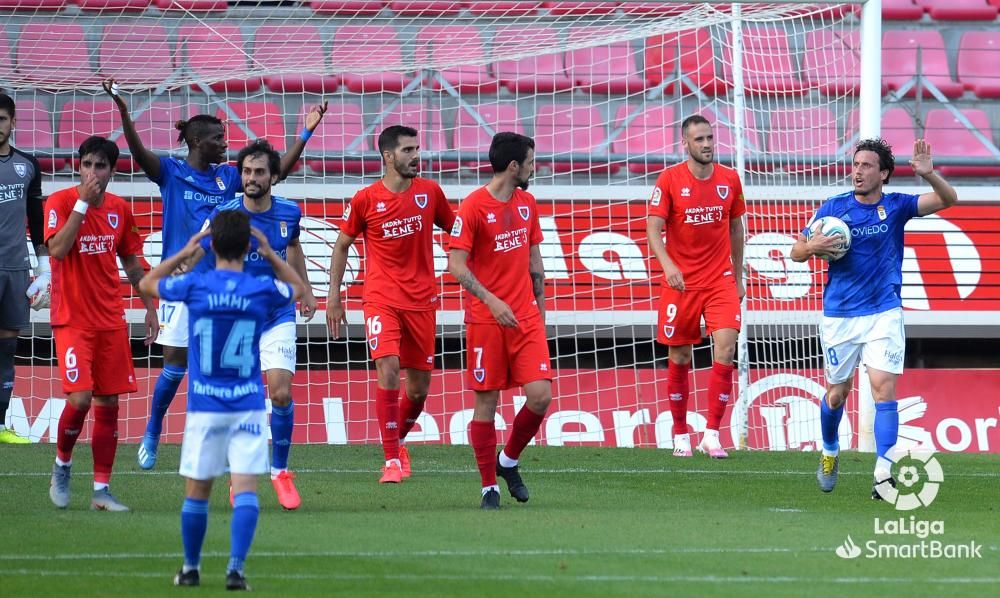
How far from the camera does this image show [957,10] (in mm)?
19828

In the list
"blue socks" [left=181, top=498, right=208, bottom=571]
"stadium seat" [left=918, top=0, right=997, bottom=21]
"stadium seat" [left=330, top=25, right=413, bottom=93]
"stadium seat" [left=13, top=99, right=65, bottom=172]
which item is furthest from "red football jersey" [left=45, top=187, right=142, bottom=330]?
"stadium seat" [left=918, top=0, right=997, bottom=21]

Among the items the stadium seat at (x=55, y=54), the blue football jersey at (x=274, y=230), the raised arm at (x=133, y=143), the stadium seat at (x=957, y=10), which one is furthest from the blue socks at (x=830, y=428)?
the stadium seat at (x=957, y=10)

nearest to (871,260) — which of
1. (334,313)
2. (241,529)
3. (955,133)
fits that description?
(334,313)

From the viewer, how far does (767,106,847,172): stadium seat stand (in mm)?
15195

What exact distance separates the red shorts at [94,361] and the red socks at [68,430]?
0.14 meters

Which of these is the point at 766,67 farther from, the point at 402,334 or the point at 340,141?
the point at 402,334

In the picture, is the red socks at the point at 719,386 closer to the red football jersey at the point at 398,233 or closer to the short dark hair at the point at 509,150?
the red football jersey at the point at 398,233

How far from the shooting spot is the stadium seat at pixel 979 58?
1914 centimetres

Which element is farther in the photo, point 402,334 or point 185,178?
point 402,334

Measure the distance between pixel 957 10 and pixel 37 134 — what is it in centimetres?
1234

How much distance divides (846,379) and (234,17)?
7460 mm

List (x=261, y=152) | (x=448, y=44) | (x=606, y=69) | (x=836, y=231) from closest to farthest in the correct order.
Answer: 1. (x=261, y=152)
2. (x=836, y=231)
3. (x=448, y=44)
4. (x=606, y=69)

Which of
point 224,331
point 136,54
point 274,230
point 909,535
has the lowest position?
point 909,535

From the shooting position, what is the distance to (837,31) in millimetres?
16453
